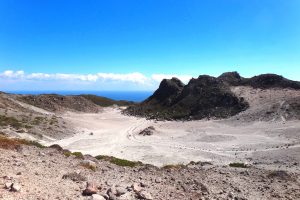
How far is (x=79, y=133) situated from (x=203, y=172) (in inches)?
1899

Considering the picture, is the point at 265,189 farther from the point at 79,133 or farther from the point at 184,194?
the point at 79,133

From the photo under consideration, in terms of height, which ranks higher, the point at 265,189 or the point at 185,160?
the point at 265,189

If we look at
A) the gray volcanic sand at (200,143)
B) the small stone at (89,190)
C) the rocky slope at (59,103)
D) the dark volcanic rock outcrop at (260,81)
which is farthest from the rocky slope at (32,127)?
the dark volcanic rock outcrop at (260,81)

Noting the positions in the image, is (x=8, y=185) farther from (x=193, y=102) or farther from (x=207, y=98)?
(x=193, y=102)

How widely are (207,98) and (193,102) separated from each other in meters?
4.10

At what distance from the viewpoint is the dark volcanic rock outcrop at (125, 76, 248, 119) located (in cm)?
8919

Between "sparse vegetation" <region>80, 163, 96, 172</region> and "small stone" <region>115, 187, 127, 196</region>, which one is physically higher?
"small stone" <region>115, 187, 127, 196</region>

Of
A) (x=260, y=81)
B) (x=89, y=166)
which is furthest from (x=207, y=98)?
(x=89, y=166)

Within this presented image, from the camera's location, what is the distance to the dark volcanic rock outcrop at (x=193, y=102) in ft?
293

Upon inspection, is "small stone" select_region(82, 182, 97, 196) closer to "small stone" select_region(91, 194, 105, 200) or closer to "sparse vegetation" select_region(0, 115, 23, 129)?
"small stone" select_region(91, 194, 105, 200)

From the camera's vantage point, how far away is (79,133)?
2635 inches

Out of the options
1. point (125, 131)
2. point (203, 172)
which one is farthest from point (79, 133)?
point (203, 172)

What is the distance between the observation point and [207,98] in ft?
324

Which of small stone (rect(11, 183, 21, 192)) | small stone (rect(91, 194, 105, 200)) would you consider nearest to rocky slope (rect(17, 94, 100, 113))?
small stone (rect(11, 183, 21, 192))
